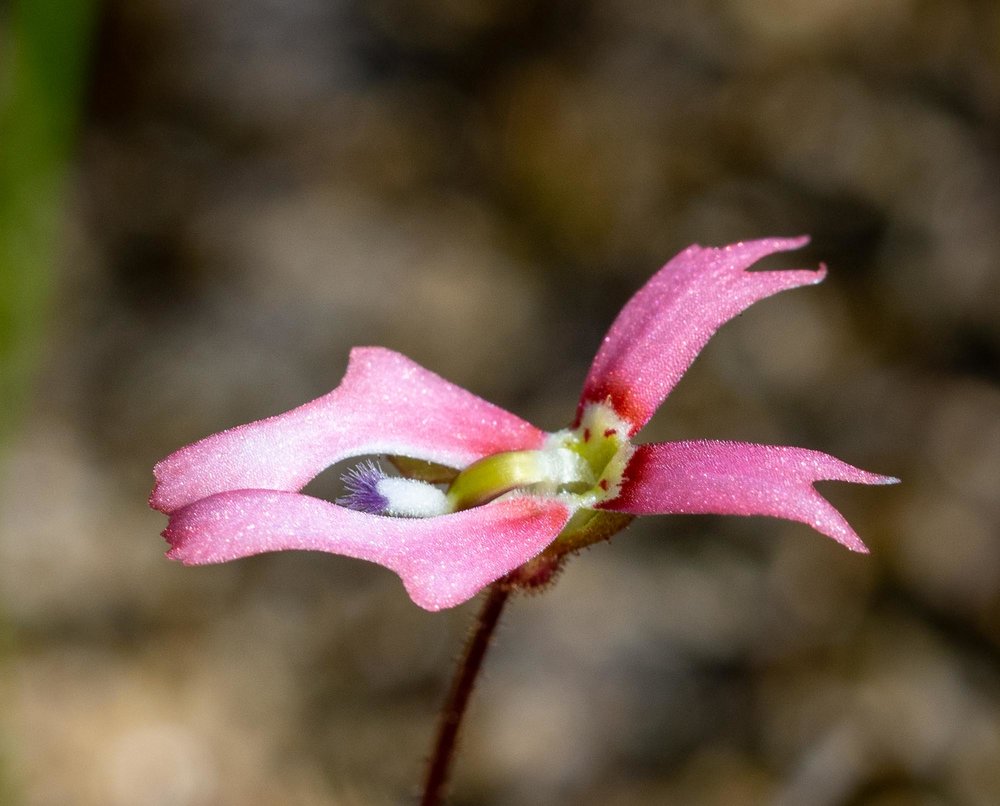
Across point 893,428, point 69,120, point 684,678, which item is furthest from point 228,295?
point 893,428

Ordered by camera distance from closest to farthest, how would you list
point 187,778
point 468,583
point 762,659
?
1. point 468,583
2. point 187,778
3. point 762,659

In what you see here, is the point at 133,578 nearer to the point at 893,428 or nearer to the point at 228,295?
the point at 228,295

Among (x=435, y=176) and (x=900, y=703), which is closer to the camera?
(x=900, y=703)

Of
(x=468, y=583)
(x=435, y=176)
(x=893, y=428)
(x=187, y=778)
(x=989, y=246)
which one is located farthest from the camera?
(x=435, y=176)

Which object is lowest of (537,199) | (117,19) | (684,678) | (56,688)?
(684,678)

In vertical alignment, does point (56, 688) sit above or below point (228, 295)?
below

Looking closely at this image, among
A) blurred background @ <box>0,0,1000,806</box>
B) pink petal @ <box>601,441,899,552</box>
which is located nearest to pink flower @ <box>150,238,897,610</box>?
pink petal @ <box>601,441,899,552</box>

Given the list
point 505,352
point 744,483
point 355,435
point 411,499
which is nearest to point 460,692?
point 411,499
